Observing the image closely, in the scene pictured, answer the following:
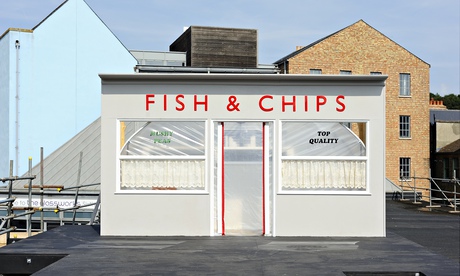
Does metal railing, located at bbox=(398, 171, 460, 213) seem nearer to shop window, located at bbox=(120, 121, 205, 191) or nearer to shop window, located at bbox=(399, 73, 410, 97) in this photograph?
shop window, located at bbox=(399, 73, 410, 97)

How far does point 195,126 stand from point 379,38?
36402 millimetres

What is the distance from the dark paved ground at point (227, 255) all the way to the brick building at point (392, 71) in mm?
32902

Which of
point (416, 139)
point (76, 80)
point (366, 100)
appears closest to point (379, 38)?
point (416, 139)

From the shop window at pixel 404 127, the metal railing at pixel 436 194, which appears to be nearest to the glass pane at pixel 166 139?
the metal railing at pixel 436 194

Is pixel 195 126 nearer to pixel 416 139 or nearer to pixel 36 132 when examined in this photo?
pixel 36 132

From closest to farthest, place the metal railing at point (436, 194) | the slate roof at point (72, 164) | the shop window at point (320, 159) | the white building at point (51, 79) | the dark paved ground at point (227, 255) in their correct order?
the dark paved ground at point (227, 255), the shop window at point (320, 159), the metal railing at point (436, 194), the slate roof at point (72, 164), the white building at point (51, 79)

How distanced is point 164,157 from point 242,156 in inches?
63.0

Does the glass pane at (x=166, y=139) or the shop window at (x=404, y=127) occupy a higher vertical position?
the shop window at (x=404, y=127)

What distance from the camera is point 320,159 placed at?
42.0 feet

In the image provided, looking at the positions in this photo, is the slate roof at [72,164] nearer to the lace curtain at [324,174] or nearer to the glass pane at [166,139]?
the glass pane at [166,139]

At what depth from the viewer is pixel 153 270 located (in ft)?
28.5

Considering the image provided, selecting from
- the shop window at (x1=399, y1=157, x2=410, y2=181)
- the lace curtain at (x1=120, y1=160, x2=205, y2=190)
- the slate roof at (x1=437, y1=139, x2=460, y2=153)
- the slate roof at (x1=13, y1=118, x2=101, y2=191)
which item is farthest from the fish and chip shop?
the slate roof at (x1=437, y1=139, x2=460, y2=153)

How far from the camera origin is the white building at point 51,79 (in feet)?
95.5

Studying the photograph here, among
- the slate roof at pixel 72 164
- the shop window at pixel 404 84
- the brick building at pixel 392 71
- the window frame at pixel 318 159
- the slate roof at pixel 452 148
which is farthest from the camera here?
the shop window at pixel 404 84
